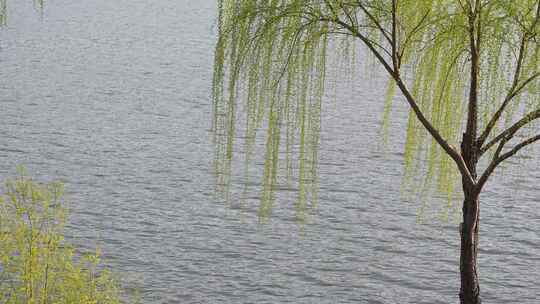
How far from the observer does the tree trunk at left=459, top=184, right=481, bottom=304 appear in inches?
193

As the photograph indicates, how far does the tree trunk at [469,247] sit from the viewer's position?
16.1 feet

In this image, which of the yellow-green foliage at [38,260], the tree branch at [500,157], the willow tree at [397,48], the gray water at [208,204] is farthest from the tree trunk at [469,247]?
the gray water at [208,204]

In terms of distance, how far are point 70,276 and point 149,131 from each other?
25.7 feet

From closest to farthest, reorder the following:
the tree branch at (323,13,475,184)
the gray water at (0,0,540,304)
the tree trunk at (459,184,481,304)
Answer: the tree branch at (323,13,475,184) → the tree trunk at (459,184,481,304) → the gray water at (0,0,540,304)

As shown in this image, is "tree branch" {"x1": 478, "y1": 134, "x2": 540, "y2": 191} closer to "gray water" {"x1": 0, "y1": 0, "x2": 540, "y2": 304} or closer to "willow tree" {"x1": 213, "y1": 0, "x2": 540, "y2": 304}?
"willow tree" {"x1": 213, "y1": 0, "x2": 540, "y2": 304}

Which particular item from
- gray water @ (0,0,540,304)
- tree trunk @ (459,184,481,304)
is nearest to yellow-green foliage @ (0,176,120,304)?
gray water @ (0,0,540,304)

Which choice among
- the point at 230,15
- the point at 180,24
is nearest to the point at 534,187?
the point at 230,15

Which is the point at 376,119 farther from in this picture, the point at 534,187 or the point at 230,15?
the point at 230,15

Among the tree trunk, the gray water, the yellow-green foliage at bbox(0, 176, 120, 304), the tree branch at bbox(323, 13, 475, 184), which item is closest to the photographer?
the tree branch at bbox(323, 13, 475, 184)

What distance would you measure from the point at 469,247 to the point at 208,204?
5365 millimetres

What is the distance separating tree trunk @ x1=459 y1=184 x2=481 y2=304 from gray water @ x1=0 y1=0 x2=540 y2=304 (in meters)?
2.78

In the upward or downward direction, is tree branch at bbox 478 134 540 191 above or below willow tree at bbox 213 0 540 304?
below

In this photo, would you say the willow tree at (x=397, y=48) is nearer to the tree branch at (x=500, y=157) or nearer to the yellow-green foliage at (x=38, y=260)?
the tree branch at (x=500, y=157)

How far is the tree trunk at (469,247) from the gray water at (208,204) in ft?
9.13
